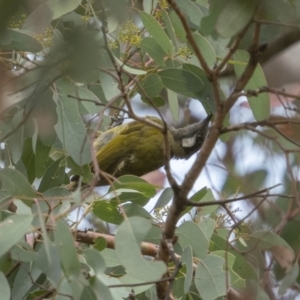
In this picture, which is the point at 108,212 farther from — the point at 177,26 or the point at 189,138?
the point at 189,138

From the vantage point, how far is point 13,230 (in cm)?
141

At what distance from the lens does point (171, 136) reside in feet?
11.7

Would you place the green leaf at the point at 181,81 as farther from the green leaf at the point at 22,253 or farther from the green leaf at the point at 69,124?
the green leaf at the point at 22,253

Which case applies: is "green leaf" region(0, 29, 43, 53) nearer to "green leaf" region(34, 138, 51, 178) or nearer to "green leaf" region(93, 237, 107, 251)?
"green leaf" region(34, 138, 51, 178)

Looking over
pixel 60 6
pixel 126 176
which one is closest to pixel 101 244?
pixel 126 176

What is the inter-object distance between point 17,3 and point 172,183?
0.65 metres

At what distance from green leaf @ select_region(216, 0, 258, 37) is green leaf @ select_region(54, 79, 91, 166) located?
0.87 meters

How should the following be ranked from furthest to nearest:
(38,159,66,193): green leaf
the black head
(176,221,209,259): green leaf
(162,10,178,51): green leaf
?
the black head
(38,159,66,193): green leaf
(162,10,178,51): green leaf
(176,221,209,259): green leaf

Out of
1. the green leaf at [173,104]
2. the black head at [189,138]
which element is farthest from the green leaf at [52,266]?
the black head at [189,138]

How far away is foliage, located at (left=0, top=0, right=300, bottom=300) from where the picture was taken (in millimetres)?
1354

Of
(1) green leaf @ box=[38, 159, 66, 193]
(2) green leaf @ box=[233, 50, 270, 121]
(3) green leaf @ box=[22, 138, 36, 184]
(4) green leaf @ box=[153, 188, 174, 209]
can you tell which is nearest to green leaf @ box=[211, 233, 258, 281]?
(4) green leaf @ box=[153, 188, 174, 209]

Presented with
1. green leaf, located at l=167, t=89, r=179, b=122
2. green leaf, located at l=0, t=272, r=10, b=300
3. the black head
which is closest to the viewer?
green leaf, located at l=0, t=272, r=10, b=300

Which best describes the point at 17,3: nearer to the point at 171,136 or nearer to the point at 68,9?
the point at 68,9

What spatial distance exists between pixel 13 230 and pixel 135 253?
26 cm
